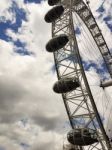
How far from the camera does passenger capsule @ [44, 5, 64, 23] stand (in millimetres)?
35909

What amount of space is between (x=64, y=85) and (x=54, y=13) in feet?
30.3

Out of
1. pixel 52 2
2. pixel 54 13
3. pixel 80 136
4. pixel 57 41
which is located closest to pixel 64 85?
pixel 57 41

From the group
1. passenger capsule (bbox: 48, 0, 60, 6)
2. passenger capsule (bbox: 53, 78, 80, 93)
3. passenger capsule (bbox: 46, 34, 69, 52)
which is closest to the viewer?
passenger capsule (bbox: 53, 78, 80, 93)

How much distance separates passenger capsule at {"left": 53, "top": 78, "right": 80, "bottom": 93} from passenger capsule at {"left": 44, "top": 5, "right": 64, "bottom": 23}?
327 inches

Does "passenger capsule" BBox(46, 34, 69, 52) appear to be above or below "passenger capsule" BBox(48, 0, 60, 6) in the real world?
below

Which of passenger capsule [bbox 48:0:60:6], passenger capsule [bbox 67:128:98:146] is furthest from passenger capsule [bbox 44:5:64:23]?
passenger capsule [bbox 67:128:98:146]

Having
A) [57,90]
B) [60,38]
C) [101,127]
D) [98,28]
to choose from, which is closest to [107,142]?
[101,127]

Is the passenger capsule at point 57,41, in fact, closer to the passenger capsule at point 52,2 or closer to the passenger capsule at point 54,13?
the passenger capsule at point 54,13

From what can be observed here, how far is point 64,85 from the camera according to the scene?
31.6 m

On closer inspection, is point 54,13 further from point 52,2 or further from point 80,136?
point 80,136

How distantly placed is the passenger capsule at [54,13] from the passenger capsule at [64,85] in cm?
830

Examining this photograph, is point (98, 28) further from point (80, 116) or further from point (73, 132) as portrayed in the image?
point (73, 132)

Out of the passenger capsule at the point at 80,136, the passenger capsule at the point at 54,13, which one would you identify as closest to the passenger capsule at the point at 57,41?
the passenger capsule at the point at 54,13

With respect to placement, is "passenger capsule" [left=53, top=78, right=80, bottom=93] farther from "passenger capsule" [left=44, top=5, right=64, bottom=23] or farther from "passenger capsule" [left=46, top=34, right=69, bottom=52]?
"passenger capsule" [left=44, top=5, right=64, bottom=23]
